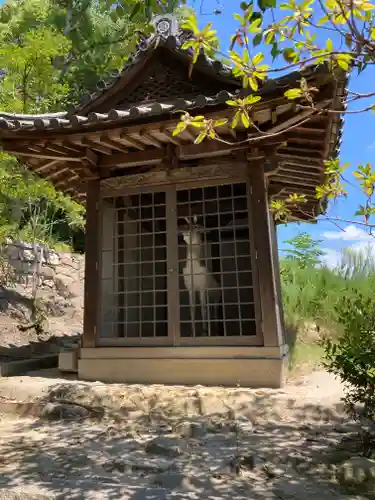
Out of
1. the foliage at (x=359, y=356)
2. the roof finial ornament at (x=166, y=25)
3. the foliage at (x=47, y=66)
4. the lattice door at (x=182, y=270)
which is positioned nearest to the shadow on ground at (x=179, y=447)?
the foliage at (x=359, y=356)

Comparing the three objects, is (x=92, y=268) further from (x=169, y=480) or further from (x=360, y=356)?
(x=360, y=356)

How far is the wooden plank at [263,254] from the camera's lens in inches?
184

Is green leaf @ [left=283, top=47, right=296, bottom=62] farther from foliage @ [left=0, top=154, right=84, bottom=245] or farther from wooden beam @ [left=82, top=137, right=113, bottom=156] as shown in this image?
foliage @ [left=0, top=154, right=84, bottom=245]

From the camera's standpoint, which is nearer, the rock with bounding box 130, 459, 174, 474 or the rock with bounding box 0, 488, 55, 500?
the rock with bounding box 0, 488, 55, 500

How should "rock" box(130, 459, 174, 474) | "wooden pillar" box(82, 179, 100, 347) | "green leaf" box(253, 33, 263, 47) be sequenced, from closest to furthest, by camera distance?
"green leaf" box(253, 33, 263, 47)
"rock" box(130, 459, 174, 474)
"wooden pillar" box(82, 179, 100, 347)

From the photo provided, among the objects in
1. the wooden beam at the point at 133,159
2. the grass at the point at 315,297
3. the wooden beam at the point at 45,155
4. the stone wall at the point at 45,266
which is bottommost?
the grass at the point at 315,297

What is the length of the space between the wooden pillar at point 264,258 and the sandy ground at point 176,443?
25.7 inches

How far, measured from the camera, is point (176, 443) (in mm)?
3254

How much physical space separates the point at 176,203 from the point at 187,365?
2.03 meters

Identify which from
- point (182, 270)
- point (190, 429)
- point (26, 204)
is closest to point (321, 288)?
point (182, 270)

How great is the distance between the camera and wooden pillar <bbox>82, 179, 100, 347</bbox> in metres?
5.33

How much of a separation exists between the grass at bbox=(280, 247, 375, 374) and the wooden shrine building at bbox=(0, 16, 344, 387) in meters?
1.14

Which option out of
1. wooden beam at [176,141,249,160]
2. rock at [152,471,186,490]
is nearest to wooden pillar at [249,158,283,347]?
wooden beam at [176,141,249,160]

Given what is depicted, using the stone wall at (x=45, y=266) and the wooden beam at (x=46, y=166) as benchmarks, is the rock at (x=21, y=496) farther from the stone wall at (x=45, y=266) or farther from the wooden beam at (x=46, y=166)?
the stone wall at (x=45, y=266)
